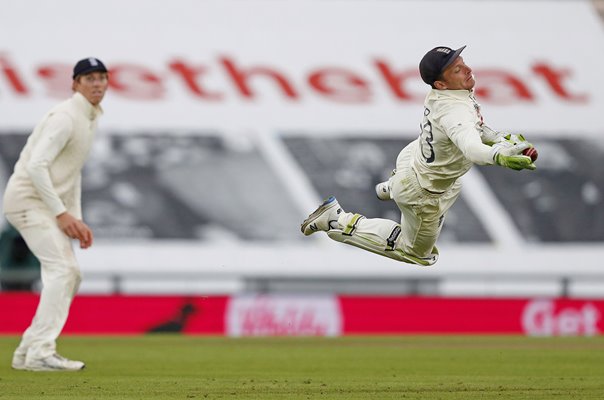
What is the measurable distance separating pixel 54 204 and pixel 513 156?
293 centimetres

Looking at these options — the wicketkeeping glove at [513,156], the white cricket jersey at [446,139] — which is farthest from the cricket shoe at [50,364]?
the wicketkeeping glove at [513,156]

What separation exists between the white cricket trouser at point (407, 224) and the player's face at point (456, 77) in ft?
2.21

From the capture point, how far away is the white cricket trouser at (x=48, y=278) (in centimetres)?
788

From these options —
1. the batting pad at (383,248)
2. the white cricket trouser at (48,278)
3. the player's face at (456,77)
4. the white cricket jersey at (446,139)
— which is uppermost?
the player's face at (456,77)

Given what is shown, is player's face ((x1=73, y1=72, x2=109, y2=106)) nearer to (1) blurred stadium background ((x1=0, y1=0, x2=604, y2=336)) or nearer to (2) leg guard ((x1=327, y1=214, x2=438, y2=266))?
(2) leg guard ((x1=327, y1=214, x2=438, y2=266))

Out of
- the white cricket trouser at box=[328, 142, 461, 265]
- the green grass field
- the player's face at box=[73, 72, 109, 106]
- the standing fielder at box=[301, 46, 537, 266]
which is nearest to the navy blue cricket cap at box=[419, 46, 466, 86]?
the standing fielder at box=[301, 46, 537, 266]

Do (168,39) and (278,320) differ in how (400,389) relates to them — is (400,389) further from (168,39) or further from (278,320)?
(168,39)

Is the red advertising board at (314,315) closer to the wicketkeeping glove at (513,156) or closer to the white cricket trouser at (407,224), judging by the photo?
the white cricket trouser at (407,224)

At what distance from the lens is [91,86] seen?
8.13 meters

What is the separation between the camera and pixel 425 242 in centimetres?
778

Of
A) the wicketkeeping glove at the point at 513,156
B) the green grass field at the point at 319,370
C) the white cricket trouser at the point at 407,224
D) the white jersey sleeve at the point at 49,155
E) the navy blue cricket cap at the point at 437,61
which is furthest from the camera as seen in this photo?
the white jersey sleeve at the point at 49,155

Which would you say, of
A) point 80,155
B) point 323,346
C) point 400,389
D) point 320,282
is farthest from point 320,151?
point 400,389

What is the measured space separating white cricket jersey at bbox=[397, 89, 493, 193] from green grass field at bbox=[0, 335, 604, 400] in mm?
1155

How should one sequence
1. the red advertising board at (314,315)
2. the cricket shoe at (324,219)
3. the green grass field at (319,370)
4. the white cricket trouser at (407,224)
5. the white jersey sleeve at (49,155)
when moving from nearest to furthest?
the green grass field at (319,370) < the white cricket trouser at (407,224) < the white jersey sleeve at (49,155) < the cricket shoe at (324,219) < the red advertising board at (314,315)
